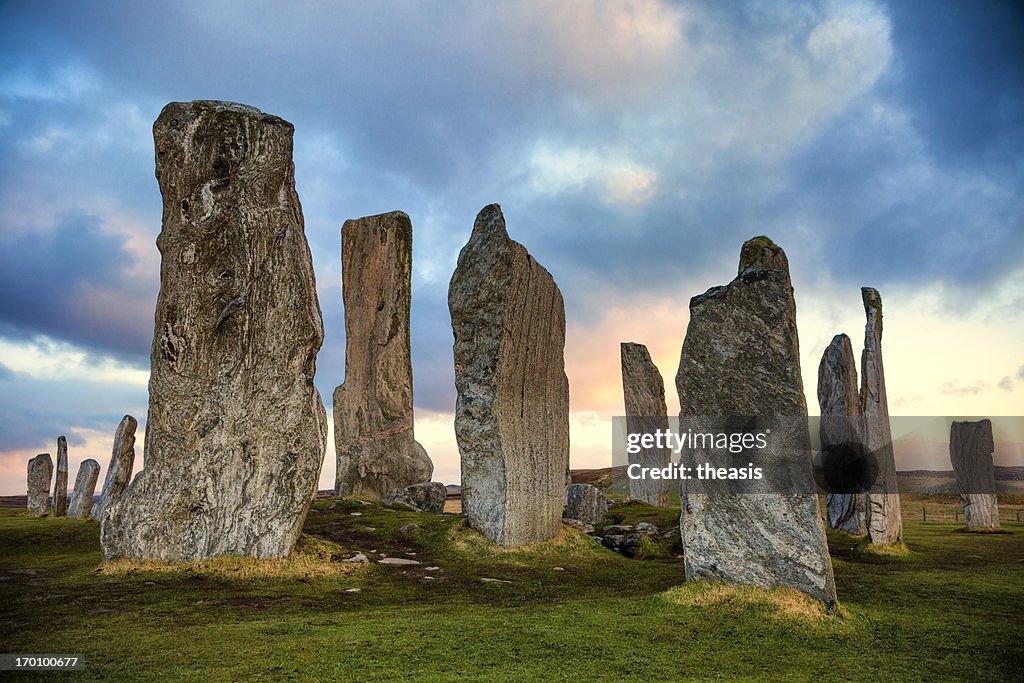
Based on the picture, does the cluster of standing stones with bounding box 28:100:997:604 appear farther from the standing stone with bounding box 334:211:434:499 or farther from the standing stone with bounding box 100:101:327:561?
the standing stone with bounding box 334:211:434:499

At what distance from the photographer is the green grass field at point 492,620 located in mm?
5836

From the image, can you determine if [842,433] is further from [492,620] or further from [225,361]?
[225,361]

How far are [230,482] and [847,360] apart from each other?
12.8 m

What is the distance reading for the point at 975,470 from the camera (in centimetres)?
1972

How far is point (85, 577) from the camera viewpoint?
396 inches

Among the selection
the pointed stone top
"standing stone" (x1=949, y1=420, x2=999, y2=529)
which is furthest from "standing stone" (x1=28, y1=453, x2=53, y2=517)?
"standing stone" (x1=949, y1=420, x2=999, y2=529)

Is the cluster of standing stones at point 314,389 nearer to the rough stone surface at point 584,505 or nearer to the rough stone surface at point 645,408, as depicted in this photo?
the rough stone surface at point 584,505

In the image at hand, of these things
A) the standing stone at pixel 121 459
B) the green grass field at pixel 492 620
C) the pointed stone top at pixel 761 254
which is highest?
the pointed stone top at pixel 761 254

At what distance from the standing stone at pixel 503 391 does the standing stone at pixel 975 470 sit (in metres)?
12.1

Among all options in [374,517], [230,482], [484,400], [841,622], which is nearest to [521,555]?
[484,400]

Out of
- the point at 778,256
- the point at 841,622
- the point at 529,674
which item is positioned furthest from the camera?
the point at 778,256

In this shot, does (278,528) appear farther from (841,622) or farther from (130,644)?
(841,622)

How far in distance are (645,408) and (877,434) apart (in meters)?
9.84

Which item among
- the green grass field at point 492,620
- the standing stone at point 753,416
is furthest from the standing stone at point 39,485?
the standing stone at point 753,416
